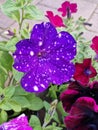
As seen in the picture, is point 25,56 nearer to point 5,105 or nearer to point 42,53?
point 42,53

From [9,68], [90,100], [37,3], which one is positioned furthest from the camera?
[37,3]

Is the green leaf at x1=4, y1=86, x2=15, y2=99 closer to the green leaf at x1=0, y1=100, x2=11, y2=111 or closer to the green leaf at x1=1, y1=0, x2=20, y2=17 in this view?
the green leaf at x1=0, y1=100, x2=11, y2=111

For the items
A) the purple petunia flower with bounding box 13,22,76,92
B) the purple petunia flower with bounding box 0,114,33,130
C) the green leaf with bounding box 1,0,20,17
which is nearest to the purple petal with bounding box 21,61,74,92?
the purple petunia flower with bounding box 13,22,76,92

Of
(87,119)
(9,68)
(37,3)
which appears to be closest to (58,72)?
(87,119)

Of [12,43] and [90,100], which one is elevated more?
[12,43]

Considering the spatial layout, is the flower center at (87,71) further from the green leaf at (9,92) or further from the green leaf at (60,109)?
the green leaf at (9,92)

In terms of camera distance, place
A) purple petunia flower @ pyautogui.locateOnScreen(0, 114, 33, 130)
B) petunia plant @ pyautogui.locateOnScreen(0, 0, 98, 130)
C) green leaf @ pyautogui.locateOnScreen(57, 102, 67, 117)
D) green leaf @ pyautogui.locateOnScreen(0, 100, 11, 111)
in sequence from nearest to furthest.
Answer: purple petunia flower @ pyautogui.locateOnScreen(0, 114, 33, 130) → petunia plant @ pyautogui.locateOnScreen(0, 0, 98, 130) → green leaf @ pyautogui.locateOnScreen(0, 100, 11, 111) → green leaf @ pyautogui.locateOnScreen(57, 102, 67, 117)

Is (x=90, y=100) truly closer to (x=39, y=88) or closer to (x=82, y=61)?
(x=39, y=88)
